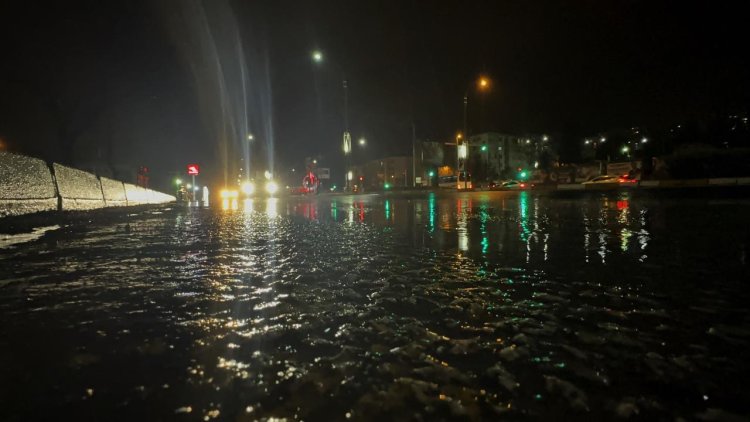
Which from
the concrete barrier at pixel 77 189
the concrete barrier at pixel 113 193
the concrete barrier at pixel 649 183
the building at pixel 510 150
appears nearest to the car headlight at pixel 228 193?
the concrete barrier at pixel 113 193

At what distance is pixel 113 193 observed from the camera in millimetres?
15117

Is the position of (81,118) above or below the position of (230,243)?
above

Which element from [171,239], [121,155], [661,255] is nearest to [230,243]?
[171,239]

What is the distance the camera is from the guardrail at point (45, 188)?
27.9 feet

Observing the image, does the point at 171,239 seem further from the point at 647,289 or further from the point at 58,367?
the point at 647,289

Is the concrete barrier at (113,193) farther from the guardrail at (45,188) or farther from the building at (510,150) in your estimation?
the building at (510,150)

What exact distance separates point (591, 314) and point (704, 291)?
1096mm

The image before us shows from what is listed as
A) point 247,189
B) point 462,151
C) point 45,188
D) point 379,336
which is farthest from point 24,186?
point 462,151

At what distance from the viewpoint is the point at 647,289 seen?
3.04 m

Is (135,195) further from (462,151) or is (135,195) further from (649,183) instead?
(649,183)

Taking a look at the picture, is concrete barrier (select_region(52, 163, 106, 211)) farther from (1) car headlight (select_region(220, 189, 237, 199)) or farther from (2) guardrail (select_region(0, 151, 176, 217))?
(1) car headlight (select_region(220, 189, 237, 199))

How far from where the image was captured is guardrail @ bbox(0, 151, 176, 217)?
27.9 ft

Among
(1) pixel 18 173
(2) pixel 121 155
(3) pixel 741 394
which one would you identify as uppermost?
(2) pixel 121 155

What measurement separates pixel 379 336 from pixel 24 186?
10255 millimetres
